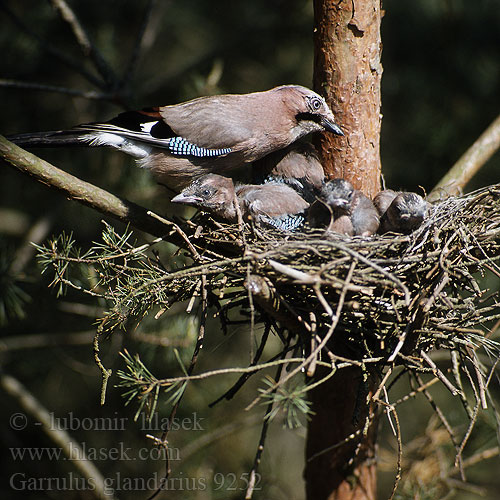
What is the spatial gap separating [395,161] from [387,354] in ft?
11.2

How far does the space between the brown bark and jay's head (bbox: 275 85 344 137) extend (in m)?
0.05

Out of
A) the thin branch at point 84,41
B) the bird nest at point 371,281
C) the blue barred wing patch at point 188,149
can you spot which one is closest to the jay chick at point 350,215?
the bird nest at point 371,281

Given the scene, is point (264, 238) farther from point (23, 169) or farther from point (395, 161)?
point (395, 161)

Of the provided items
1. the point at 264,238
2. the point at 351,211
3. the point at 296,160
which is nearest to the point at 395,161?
the point at 296,160

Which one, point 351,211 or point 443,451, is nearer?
point 351,211

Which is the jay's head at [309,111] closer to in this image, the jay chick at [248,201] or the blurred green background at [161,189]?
the jay chick at [248,201]

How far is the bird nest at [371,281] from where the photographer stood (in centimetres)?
258

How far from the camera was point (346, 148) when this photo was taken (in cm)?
333

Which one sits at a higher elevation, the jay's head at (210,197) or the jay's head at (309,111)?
the jay's head at (309,111)

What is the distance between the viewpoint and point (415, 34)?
597 cm

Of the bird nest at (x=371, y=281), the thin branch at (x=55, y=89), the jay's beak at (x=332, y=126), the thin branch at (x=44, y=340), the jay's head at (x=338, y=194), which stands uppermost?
the thin branch at (x=55, y=89)

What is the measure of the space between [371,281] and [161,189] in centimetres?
296

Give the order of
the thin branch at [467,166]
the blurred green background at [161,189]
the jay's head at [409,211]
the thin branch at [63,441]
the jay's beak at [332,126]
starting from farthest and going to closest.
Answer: the blurred green background at [161,189] → the thin branch at [63,441] → the thin branch at [467,166] → the jay's beak at [332,126] → the jay's head at [409,211]
